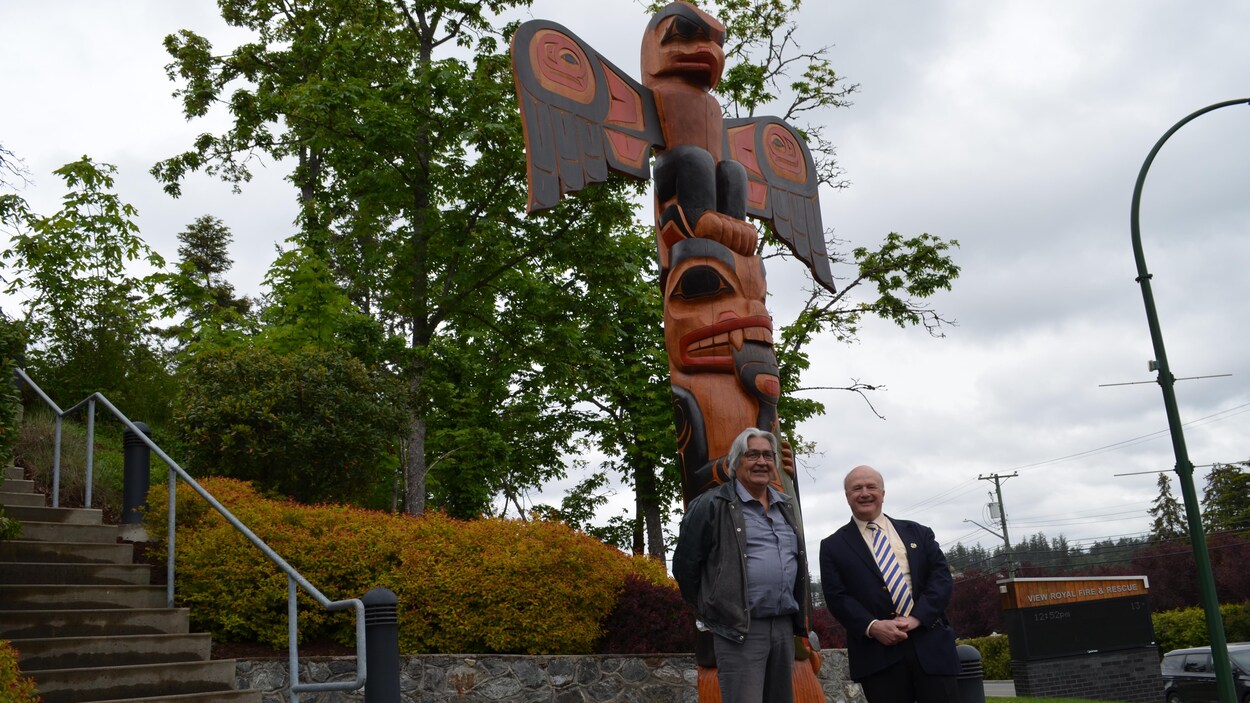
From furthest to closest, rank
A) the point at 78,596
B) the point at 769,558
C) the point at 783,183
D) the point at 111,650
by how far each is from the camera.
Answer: the point at 783,183, the point at 78,596, the point at 111,650, the point at 769,558

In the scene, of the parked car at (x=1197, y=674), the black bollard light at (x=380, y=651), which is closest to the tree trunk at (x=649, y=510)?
the parked car at (x=1197, y=674)

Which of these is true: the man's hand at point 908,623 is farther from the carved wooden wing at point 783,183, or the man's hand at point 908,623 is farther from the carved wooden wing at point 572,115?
the carved wooden wing at point 783,183

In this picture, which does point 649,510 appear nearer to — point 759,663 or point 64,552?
point 64,552

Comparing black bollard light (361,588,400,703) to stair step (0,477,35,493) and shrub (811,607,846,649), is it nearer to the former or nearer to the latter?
stair step (0,477,35,493)

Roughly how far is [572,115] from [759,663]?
14.9ft

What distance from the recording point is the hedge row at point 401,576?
26.3ft

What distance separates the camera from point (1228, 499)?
50.2 meters

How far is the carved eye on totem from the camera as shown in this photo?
709 centimetres

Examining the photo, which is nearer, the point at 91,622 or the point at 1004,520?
the point at 91,622

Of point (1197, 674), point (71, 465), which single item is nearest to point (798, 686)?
point (71, 465)

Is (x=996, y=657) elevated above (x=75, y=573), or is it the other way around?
(x=75, y=573)

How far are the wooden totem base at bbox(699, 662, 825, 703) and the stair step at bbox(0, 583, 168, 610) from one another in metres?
4.56

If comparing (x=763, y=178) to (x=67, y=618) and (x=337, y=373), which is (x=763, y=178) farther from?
(x=67, y=618)

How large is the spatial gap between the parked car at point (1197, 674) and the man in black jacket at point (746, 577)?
1455cm
